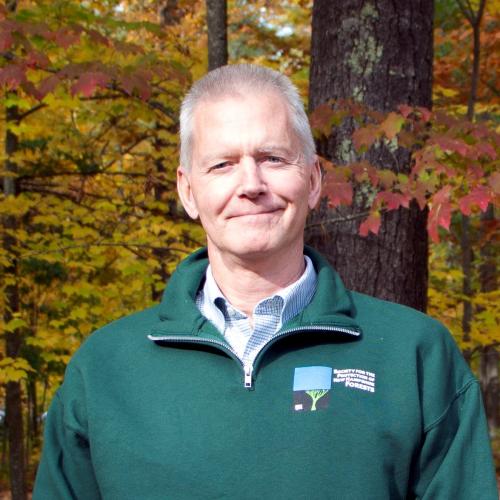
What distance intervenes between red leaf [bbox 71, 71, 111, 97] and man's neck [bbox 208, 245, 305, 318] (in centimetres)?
218

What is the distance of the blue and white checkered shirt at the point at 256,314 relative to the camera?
1.92m

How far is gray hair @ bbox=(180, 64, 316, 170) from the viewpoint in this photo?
1968 mm

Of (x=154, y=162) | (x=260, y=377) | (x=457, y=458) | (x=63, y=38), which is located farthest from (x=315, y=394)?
(x=154, y=162)

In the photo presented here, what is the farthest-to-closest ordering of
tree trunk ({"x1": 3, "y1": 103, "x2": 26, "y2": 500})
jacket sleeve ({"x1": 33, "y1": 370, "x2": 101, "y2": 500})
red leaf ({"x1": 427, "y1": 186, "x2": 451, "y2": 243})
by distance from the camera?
tree trunk ({"x1": 3, "y1": 103, "x2": 26, "y2": 500})
red leaf ({"x1": 427, "y1": 186, "x2": 451, "y2": 243})
jacket sleeve ({"x1": 33, "y1": 370, "x2": 101, "y2": 500})

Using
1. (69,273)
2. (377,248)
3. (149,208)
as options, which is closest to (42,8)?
(377,248)

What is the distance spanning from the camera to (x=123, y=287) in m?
8.84

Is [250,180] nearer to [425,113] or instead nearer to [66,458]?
[66,458]

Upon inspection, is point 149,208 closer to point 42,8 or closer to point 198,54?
point 198,54

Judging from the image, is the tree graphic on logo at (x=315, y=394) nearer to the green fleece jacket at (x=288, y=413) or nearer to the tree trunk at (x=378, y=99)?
the green fleece jacket at (x=288, y=413)

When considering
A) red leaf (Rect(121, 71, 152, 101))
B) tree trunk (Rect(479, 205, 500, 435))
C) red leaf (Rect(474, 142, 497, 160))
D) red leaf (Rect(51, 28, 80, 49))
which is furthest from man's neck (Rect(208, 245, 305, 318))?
tree trunk (Rect(479, 205, 500, 435))

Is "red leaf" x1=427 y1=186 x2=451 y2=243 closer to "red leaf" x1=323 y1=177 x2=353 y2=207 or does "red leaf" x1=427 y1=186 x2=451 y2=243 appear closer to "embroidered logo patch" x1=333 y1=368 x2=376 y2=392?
"red leaf" x1=323 y1=177 x2=353 y2=207

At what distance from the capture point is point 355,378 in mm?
1844

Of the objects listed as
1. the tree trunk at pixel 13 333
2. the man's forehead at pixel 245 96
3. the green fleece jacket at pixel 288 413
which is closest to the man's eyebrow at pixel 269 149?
the man's forehead at pixel 245 96

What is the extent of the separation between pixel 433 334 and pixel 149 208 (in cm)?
601
